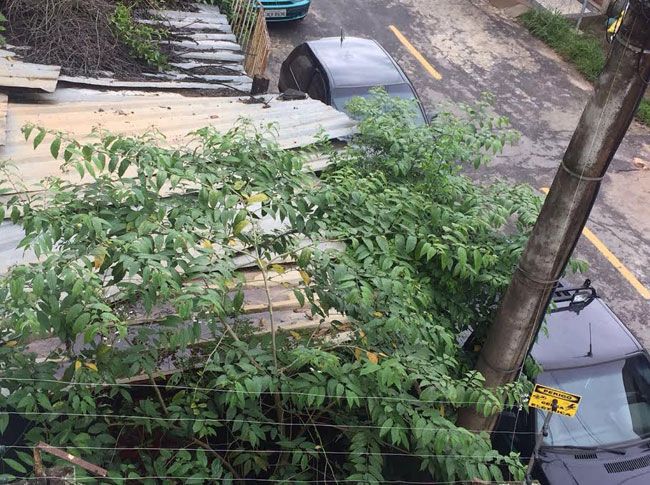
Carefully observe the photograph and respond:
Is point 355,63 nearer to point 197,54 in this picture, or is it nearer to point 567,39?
point 197,54

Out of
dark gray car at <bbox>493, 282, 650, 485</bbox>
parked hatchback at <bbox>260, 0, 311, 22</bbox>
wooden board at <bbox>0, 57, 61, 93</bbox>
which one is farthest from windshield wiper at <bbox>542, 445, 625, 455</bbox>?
parked hatchback at <bbox>260, 0, 311, 22</bbox>

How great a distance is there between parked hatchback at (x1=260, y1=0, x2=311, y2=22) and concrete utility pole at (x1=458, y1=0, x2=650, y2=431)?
9.82 metres

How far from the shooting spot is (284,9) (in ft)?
41.6

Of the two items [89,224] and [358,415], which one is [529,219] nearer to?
[358,415]

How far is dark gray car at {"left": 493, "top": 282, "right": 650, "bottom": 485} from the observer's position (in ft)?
17.5

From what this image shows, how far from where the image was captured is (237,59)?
329 inches

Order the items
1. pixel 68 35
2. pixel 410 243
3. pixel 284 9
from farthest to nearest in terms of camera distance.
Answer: pixel 284 9 → pixel 68 35 → pixel 410 243

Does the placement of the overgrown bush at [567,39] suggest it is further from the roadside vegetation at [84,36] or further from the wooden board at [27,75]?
the wooden board at [27,75]

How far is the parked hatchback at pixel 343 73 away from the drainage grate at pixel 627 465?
4.44m

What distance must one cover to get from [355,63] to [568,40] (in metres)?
6.59

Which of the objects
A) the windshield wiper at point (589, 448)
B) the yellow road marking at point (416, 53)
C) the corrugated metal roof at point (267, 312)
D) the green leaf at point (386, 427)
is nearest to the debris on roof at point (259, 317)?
the corrugated metal roof at point (267, 312)

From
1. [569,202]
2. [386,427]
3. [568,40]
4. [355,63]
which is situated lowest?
[386,427]

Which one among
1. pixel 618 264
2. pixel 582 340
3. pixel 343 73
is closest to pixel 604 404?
pixel 582 340

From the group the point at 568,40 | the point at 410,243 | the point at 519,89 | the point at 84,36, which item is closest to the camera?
the point at 410,243
